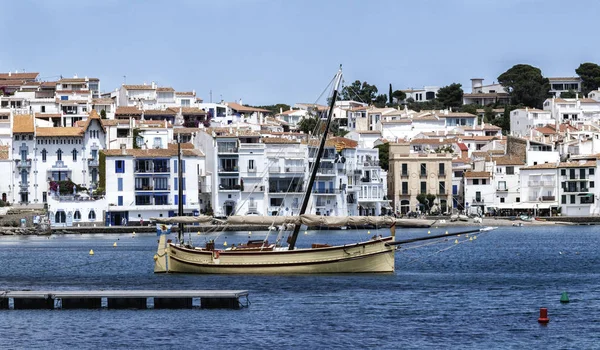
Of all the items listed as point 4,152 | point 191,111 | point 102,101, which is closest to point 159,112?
point 191,111

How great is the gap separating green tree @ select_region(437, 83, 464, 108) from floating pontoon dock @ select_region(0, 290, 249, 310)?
156771 mm

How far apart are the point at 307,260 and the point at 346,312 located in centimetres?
1188

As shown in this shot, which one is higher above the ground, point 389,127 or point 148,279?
point 389,127

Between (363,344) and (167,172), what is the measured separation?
79.3m

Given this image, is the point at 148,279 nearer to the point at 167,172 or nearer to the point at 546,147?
the point at 167,172

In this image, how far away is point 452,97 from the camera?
197625mm

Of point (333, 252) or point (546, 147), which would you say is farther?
point (546, 147)

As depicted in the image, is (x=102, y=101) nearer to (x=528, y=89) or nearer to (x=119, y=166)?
(x=119, y=166)

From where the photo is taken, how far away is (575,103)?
166750mm

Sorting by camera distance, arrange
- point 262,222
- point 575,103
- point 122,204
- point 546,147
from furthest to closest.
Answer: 1. point 575,103
2. point 546,147
3. point 122,204
4. point 262,222

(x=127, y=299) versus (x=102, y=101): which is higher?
(x=102, y=101)

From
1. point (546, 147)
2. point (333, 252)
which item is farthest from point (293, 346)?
point (546, 147)

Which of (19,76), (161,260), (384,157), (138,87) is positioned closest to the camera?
(161,260)

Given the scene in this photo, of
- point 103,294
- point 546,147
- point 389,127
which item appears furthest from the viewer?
point 389,127
